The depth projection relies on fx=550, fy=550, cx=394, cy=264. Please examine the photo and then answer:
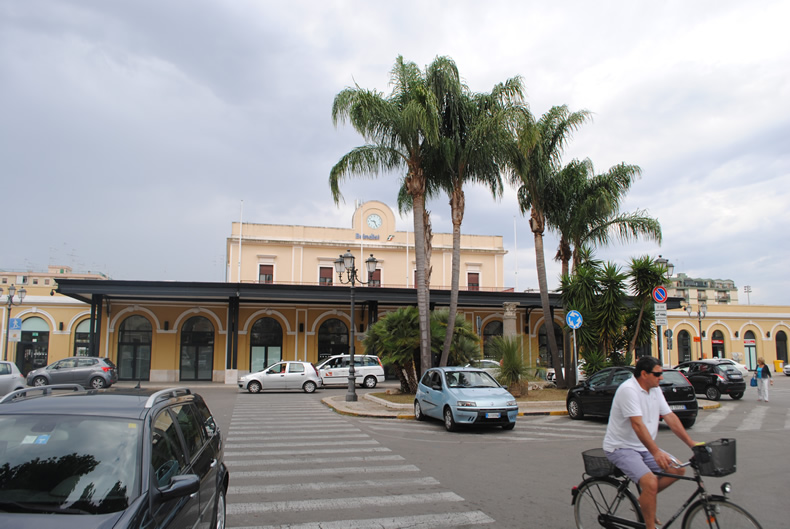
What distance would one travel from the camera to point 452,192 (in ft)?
70.3

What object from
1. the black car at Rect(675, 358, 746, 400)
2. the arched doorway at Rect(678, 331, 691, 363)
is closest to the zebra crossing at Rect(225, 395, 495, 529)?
the black car at Rect(675, 358, 746, 400)

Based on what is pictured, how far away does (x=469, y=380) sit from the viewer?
14.3 meters

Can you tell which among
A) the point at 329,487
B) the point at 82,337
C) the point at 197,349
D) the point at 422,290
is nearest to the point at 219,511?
the point at 329,487

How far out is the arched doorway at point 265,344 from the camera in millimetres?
34375

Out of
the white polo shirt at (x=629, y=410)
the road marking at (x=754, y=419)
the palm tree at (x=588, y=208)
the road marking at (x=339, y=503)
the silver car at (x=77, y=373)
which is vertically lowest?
the road marking at (x=754, y=419)

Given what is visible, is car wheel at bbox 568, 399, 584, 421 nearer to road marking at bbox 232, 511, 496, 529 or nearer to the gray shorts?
road marking at bbox 232, 511, 496, 529

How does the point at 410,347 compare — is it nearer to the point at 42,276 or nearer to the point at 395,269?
the point at 395,269

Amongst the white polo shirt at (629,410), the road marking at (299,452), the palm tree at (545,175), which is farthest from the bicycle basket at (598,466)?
the palm tree at (545,175)

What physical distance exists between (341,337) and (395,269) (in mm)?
11905

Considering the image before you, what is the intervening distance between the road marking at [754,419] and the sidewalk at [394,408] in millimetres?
1287

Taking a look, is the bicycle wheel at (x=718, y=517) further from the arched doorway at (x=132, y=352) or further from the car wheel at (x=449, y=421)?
the arched doorway at (x=132, y=352)

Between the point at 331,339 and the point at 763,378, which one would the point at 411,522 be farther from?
the point at 331,339

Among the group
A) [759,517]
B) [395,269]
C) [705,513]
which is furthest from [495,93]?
[395,269]

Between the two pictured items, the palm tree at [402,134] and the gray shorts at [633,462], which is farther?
the palm tree at [402,134]
